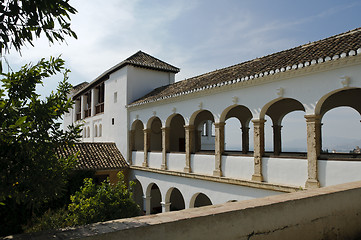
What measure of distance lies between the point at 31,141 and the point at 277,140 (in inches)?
475

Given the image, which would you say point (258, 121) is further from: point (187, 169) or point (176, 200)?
point (176, 200)

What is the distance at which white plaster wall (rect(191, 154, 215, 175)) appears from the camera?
12125 millimetres

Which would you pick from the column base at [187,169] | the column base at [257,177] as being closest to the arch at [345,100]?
the column base at [257,177]

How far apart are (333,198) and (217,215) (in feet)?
5.72

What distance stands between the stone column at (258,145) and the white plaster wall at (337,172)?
6.74ft

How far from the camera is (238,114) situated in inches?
625

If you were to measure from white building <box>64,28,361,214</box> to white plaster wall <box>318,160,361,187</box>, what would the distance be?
0.08 feet

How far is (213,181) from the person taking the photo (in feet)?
38.8

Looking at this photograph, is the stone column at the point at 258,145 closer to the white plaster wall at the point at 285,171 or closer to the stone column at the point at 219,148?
the white plaster wall at the point at 285,171

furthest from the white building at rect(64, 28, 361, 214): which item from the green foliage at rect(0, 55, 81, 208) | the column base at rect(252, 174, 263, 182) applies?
the green foliage at rect(0, 55, 81, 208)

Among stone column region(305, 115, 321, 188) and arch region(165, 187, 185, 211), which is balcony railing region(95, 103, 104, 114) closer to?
arch region(165, 187, 185, 211)

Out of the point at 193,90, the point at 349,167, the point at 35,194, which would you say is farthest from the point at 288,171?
the point at 35,194

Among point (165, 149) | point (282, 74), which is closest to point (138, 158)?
point (165, 149)

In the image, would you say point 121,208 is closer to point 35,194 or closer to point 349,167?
point 35,194
